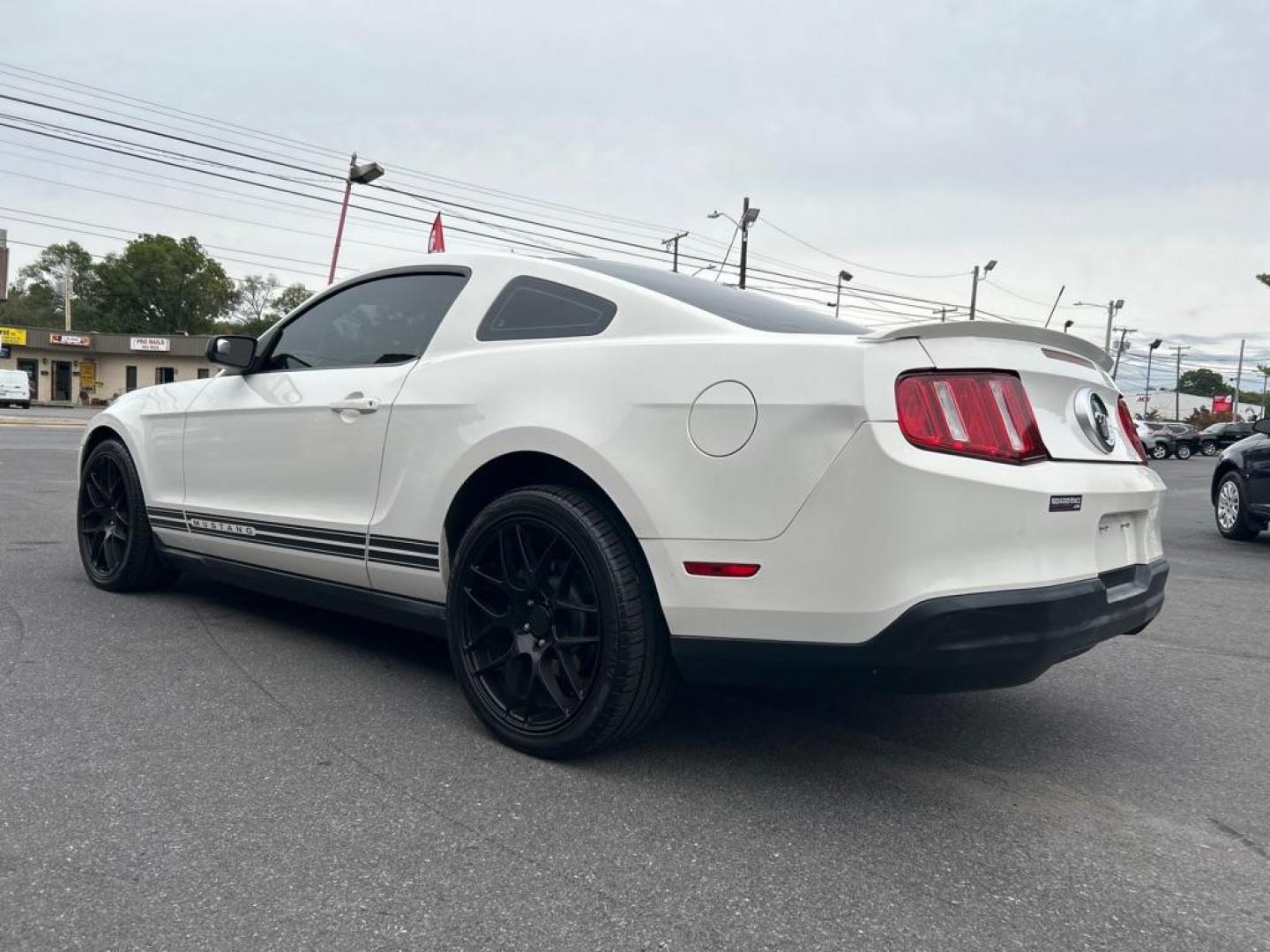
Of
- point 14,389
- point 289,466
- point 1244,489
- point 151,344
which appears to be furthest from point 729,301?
point 151,344

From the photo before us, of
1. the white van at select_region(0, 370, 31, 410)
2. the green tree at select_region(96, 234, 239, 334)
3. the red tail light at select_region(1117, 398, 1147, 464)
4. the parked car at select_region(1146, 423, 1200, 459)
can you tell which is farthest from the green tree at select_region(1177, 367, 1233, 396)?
the red tail light at select_region(1117, 398, 1147, 464)

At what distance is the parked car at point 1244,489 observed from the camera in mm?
9164

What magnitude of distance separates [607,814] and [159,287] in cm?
7731

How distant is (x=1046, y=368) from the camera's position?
2.60 metres

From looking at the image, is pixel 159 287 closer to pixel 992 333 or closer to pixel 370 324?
pixel 370 324

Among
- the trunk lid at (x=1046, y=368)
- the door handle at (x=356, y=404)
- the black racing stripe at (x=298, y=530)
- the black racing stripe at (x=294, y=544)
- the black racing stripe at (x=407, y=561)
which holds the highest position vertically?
the trunk lid at (x=1046, y=368)

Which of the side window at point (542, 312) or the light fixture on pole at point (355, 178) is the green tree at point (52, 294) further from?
the side window at point (542, 312)

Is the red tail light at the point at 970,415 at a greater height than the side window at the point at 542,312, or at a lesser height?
lesser

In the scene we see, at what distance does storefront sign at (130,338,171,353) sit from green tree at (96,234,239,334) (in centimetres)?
1656

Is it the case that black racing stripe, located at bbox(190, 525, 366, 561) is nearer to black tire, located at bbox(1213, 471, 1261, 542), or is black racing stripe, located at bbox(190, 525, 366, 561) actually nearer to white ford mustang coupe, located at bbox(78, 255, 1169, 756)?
white ford mustang coupe, located at bbox(78, 255, 1169, 756)

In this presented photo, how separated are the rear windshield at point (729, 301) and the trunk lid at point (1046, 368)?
0.45m

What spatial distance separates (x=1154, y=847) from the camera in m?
2.35

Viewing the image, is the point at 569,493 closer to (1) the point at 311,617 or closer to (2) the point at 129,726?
(2) the point at 129,726

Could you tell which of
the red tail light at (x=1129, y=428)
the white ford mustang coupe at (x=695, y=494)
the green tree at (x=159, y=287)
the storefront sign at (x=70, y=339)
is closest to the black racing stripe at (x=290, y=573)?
the white ford mustang coupe at (x=695, y=494)
